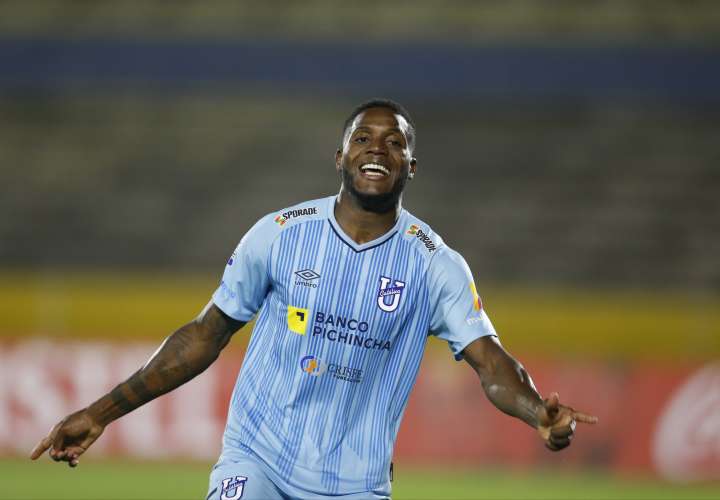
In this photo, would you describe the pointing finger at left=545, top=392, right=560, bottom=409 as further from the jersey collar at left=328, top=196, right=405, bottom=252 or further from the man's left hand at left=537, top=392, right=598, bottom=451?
the jersey collar at left=328, top=196, right=405, bottom=252

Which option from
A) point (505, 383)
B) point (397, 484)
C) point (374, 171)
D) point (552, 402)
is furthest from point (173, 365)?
point (397, 484)

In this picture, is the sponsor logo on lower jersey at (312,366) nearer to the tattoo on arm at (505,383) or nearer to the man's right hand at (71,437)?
the tattoo on arm at (505,383)

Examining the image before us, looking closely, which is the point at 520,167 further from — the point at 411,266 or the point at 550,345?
the point at 411,266

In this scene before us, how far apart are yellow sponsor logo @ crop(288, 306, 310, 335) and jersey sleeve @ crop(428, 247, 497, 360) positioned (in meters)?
0.51

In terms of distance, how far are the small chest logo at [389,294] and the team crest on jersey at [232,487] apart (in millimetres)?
850

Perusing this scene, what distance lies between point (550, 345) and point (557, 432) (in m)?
10.8

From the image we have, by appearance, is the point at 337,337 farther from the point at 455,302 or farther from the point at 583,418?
the point at 583,418

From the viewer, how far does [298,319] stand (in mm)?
4582

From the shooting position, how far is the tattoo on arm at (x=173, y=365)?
468 cm

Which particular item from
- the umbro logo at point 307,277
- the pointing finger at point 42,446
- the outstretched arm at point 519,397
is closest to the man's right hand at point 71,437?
the pointing finger at point 42,446

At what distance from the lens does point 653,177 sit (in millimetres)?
19219

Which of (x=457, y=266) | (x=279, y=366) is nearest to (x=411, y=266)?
Result: (x=457, y=266)

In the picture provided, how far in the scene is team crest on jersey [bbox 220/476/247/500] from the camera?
4.27 metres

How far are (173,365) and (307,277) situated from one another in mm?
642
